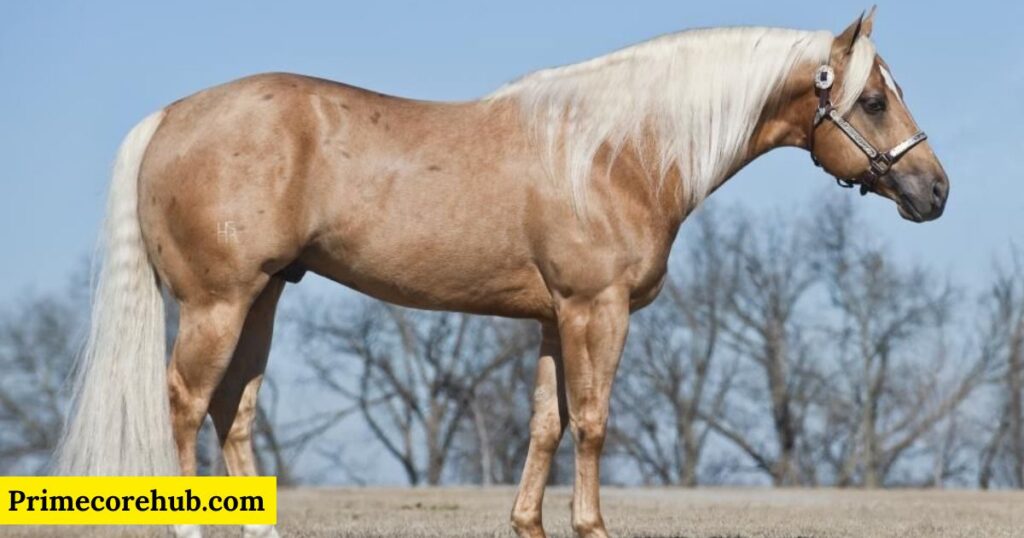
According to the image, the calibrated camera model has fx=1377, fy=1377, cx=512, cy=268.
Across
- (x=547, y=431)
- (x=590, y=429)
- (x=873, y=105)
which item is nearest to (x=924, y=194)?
(x=873, y=105)

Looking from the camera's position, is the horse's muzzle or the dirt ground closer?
the horse's muzzle

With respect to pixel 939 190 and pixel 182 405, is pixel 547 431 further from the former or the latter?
pixel 939 190

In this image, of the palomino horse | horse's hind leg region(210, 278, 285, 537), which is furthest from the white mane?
horse's hind leg region(210, 278, 285, 537)

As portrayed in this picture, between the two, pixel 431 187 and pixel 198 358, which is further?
pixel 431 187

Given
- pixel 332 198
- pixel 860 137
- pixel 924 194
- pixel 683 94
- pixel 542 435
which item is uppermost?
pixel 683 94

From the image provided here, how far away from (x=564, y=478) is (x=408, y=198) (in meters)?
34.6

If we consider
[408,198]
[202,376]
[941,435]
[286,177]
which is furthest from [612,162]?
[941,435]

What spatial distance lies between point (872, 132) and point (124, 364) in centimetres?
402

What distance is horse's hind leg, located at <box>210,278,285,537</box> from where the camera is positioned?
7.05 meters

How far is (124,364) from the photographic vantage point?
6715 millimetres

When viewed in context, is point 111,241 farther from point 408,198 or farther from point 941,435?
point 941,435

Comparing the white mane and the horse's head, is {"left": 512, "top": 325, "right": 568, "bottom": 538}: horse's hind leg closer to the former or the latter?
the white mane

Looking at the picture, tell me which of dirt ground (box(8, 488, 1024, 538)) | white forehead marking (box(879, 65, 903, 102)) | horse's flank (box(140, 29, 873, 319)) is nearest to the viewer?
horse's flank (box(140, 29, 873, 319))

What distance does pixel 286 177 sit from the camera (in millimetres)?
6680
